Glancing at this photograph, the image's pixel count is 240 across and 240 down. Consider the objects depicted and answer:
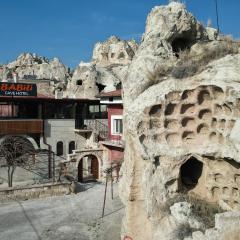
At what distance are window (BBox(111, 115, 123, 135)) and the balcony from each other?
692 centimetres

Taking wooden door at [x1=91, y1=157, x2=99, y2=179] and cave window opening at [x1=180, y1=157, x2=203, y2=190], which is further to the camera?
wooden door at [x1=91, y1=157, x2=99, y2=179]

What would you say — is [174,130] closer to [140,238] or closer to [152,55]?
[152,55]

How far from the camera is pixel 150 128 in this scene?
50.5ft

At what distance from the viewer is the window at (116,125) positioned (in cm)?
3470

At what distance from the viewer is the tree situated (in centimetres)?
3140

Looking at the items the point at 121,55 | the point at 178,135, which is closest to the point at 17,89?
the point at 121,55

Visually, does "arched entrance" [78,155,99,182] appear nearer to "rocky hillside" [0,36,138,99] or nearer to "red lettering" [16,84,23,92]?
"rocky hillside" [0,36,138,99]

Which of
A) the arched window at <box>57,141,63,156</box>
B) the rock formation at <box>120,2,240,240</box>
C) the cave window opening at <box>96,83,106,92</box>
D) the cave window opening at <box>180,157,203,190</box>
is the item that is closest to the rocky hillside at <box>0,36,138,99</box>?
the cave window opening at <box>96,83,106,92</box>

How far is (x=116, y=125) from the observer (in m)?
35.2

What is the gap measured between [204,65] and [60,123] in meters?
25.9

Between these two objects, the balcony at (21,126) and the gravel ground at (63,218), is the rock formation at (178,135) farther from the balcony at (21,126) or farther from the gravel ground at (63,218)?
the balcony at (21,126)

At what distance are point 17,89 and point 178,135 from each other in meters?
25.4

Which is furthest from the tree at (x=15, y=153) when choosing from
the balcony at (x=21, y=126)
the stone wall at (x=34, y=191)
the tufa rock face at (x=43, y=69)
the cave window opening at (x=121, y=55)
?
the tufa rock face at (x=43, y=69)

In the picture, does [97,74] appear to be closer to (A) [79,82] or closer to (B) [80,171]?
(A) [79,82]
